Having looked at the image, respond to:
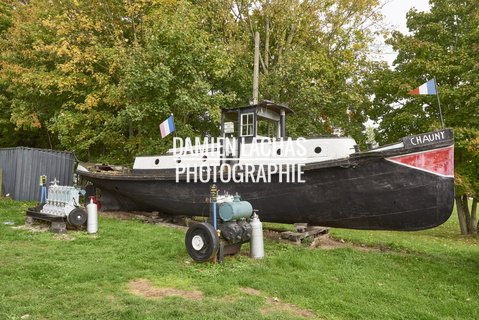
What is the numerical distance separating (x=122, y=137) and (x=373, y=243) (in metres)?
11.9

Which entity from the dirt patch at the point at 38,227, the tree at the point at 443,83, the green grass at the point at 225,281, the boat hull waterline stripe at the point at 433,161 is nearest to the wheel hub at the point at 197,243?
the green grass at the point at 225,281

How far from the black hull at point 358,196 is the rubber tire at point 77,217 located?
9.92 feet

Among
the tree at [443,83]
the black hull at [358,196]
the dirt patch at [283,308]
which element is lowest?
the dirt patch at [283,308]

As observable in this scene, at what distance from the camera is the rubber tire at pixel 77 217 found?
845 centimetres

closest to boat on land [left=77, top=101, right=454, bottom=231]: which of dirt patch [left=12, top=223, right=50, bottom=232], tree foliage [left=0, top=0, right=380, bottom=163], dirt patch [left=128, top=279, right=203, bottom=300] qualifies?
dirt patch [left=128, top=279, right=203, bottom=300]

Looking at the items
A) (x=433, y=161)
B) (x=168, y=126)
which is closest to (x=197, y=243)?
(x=433, y=161)

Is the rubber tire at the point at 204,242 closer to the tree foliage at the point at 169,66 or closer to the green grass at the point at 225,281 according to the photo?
the green grass at the point at 225,281

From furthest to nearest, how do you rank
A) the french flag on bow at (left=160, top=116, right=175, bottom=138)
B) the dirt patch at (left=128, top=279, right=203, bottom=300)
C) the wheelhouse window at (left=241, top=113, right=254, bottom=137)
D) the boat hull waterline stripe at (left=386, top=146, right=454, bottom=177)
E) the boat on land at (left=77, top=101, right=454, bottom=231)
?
1. the french flag on bow at (left=160, top=116, right=175, bottom=138)
2. the wheelhouse window at (left=241, top=113, right=254, bottom=137)
3. the boat on land at (left=77, top=101, right=454, bottom=231)
4. the boat hull waterline stripe at (left=386, top=146, right=454, bottom=177)
5. the dirt patch at (left=128, top=279, right=203, bottom=300)

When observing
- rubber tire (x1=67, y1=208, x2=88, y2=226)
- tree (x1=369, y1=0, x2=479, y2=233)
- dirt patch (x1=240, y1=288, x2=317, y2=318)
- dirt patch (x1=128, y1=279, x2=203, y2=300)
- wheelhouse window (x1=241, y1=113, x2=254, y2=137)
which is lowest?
dirt patch (x1=240, y1=288, x2=317, y2=318)

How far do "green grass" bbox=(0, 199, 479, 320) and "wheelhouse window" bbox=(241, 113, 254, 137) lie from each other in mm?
3234

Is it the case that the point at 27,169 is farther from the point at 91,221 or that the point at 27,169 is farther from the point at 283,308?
the point at 283,308

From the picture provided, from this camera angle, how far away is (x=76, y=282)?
192 inches

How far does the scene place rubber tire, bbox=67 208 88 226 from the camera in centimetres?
845

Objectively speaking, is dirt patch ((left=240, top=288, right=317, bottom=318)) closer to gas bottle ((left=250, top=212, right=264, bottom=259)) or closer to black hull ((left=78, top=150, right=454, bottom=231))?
gas bottle ((left=250, top=212, right=264, bottom=259))
